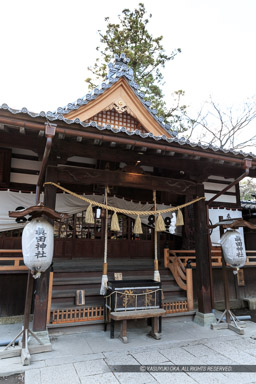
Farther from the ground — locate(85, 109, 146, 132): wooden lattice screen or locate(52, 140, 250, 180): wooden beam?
locate(85, 109, 146, 132): wooden lattice screen

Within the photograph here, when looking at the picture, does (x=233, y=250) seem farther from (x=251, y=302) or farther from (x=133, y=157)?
(x=251, y=302)

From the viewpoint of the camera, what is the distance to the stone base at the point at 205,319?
594 centimetres

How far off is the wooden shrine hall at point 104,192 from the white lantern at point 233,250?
63cm

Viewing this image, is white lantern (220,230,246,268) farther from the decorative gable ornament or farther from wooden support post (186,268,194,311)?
wooden support post (186,268,194,311)

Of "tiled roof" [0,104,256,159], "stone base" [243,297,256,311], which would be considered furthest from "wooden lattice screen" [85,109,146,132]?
"stone base" [243,297,256,311]

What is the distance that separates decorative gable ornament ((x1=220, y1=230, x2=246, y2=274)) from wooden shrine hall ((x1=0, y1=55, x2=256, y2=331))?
627 mm

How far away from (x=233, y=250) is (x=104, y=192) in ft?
12.4

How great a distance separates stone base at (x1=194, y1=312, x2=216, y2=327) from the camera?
5.94 metres

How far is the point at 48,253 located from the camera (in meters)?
4.37

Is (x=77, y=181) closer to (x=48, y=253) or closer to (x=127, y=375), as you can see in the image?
(x=48, y=253)

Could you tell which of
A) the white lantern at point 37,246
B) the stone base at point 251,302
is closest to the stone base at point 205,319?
the stone base at point 251,302

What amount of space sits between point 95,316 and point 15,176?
417 cm

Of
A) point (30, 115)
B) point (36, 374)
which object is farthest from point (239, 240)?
point (30, 115)

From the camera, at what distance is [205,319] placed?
595 cm
